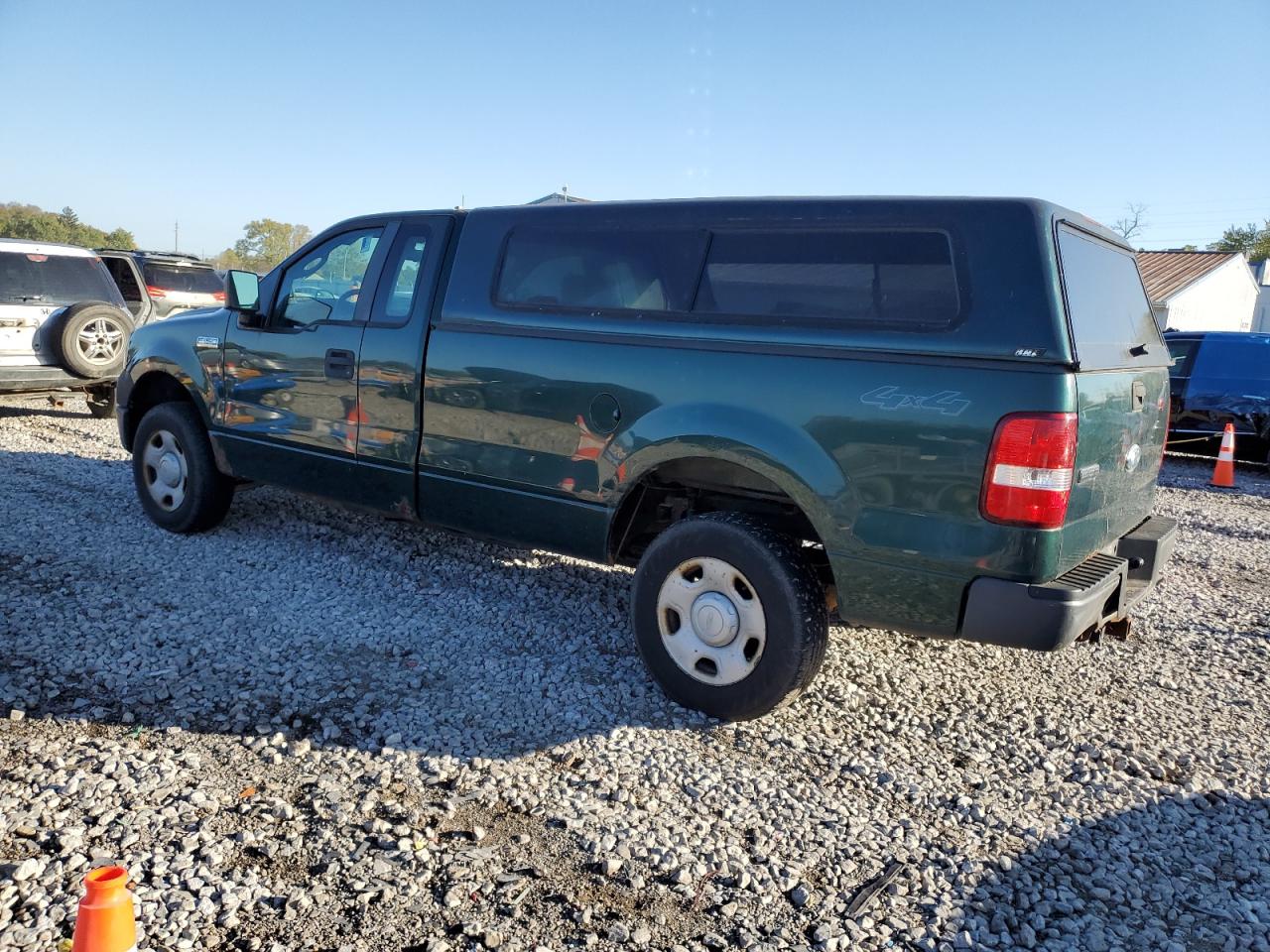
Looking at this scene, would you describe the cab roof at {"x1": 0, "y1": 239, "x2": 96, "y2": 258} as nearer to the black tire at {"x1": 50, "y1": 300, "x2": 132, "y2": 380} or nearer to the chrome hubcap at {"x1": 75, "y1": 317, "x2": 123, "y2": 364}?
the black tire at {"x1": 50, "y1": 300, "x2": 132, "y2": 380}

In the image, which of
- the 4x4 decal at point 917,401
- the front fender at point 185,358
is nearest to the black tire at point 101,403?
the front fender at point 185,358

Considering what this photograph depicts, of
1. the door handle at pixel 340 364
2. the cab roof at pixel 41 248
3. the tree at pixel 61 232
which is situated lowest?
the door handle at pixel 340 364

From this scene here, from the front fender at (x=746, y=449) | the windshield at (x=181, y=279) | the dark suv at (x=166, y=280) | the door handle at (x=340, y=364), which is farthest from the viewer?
the windshield at (x=181, y=279)

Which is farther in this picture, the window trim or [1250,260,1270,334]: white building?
[1250,260,1270,334]: white building

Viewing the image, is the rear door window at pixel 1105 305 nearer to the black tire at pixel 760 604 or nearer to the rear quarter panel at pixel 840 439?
the rear quarter panel at pixel 840 439

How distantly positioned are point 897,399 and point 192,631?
3.37 m

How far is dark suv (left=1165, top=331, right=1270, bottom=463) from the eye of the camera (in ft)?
37.5

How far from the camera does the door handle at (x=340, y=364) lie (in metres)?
4.96

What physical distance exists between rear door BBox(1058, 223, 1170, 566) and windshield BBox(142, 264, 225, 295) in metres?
13.2

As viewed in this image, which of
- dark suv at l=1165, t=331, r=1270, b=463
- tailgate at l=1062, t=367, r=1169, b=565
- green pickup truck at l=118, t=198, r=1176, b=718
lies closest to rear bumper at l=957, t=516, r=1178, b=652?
green pickup truck at l=118, t=198, r=1176, b=718

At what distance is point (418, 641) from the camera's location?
4.48 m

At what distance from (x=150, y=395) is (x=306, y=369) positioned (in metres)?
1.83

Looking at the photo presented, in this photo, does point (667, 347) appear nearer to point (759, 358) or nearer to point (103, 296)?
point (759, 358)

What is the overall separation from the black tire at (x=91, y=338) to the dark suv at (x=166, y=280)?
3.31 metres
